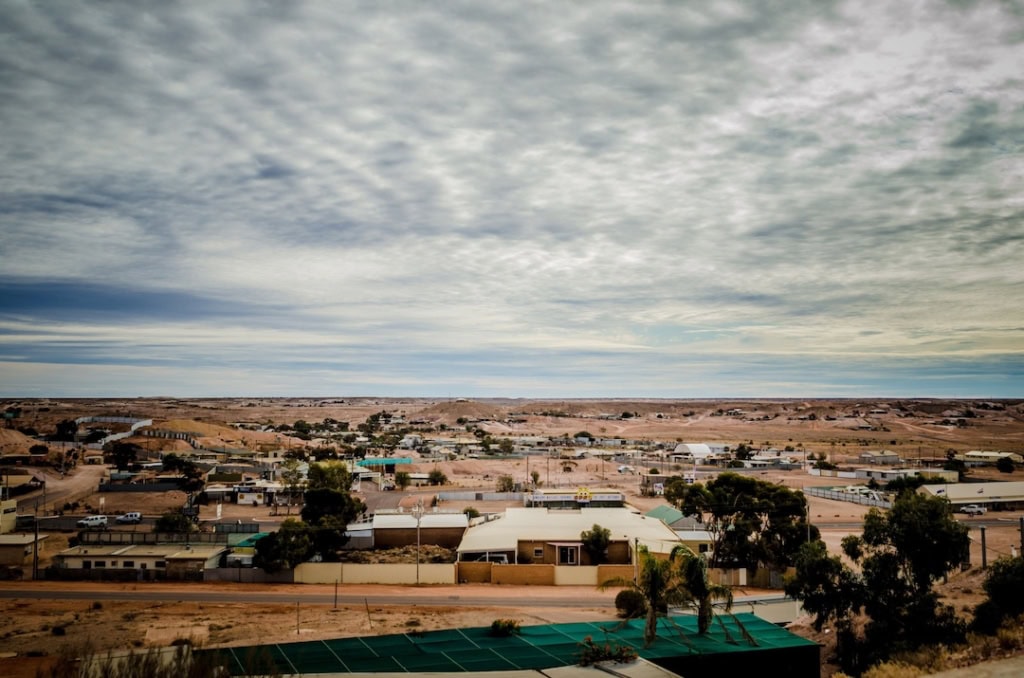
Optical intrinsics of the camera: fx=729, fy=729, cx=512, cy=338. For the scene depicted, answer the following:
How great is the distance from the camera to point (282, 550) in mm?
37062

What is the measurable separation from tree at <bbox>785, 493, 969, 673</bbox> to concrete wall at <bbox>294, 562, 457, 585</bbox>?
738 inches

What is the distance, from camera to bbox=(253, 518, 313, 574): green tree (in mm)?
37031

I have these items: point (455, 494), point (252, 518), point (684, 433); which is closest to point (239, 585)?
point (252, 518)

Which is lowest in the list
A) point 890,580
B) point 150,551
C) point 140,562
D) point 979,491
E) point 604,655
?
point 140,562

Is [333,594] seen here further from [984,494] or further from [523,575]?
[984,494]

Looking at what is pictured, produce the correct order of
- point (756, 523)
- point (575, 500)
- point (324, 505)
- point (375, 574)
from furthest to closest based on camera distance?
point (575, 500)
point (324, 505)
point (756, 523)
point (375, 574)

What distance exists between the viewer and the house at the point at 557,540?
39250 millimetres

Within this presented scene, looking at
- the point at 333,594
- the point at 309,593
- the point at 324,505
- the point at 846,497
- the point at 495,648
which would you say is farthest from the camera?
the point at 846,497

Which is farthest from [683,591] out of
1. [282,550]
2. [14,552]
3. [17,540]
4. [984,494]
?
[984,494]

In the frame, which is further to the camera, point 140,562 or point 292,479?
point 292,479

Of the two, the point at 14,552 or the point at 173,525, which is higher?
the point at 173,525

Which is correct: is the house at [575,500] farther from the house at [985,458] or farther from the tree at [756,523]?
the house at [985,458]

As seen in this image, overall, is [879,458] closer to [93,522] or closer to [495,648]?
[495,648]

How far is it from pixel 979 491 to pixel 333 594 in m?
51.5
